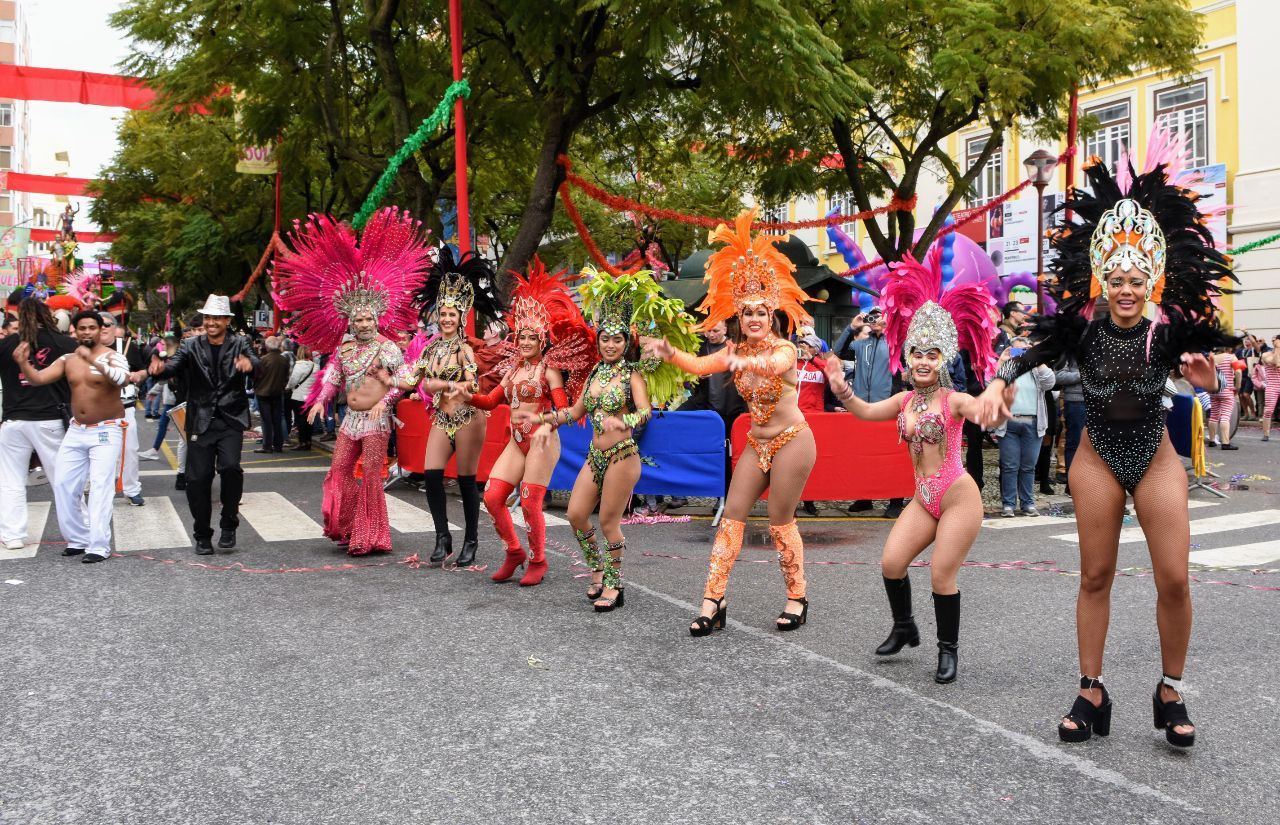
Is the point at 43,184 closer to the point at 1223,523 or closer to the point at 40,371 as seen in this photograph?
the point at 40,371

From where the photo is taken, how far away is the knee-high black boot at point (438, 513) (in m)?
7.98

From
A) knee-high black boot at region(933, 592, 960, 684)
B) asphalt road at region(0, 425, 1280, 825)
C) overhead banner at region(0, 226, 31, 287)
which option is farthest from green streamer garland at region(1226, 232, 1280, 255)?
overhead banner at region(0, 226, 31, 287)

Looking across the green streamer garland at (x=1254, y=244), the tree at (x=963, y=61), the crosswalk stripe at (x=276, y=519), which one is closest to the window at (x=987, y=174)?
the green streamer garland at (x=1254, y=244)

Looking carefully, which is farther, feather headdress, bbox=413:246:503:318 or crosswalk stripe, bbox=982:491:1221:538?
crosswalk stripe, bbox=982:491:1221:538

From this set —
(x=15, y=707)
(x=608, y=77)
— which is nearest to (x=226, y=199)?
(x=608, y=77)

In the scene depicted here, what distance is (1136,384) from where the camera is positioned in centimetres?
416

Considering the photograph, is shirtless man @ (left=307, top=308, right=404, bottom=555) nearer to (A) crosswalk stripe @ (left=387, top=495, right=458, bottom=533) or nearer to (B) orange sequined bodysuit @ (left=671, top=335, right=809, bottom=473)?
(A) crosswalk stripe @ (left=387, top=495, right=458, bottom=533)

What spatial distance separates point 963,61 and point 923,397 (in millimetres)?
9731

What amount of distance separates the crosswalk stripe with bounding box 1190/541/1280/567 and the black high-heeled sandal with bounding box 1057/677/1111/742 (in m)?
4.53

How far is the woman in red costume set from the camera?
7051 millimetres

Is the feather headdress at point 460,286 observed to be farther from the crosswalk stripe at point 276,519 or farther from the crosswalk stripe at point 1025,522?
the crosswalk stripe at point 1025,522

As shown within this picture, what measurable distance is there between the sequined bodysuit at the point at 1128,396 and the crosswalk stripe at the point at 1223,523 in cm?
531

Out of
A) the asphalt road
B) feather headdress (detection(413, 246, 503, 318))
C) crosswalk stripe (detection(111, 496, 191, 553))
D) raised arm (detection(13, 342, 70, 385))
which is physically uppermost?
feather headdress (detection(413, 246, 503, 318))

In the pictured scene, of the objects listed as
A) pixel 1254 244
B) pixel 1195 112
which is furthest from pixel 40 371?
pixel 1195 112
